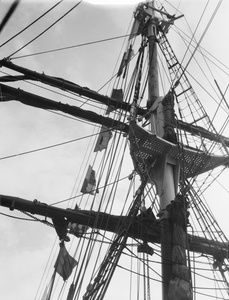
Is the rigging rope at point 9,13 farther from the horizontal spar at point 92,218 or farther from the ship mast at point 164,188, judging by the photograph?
the horizontal spar at point 92,218

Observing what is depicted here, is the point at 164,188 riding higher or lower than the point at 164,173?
lower

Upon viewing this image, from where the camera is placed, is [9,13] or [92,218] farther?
[92,218]

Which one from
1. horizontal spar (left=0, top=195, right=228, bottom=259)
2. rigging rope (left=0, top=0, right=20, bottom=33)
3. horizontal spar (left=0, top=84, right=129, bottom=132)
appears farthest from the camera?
horizontal spar (left=0, top=84, right=129, bottom=132)

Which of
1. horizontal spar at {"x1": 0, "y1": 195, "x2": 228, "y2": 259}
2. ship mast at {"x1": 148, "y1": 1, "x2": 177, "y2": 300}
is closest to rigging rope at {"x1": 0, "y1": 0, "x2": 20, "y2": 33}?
ship mast at {"x1": 148, "y1": 1, "x2": 177, "y2": 300}

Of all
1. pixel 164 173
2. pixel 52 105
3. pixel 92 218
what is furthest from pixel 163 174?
pixel 52 105

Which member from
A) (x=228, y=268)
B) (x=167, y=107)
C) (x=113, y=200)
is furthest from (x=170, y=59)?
(x=228, y=268)

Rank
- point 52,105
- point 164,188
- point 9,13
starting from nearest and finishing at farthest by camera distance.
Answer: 1. point 9,13
2. point 164,188
3. point 52,105

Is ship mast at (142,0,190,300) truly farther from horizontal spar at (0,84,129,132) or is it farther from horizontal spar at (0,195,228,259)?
horizontal spar at (0,84,129,132)

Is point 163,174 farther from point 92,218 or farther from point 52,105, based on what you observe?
point 52,105

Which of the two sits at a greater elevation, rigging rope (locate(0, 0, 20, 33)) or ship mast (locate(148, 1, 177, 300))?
ship mast (locate(148, 1, 177, 300))

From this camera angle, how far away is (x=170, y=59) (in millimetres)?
10562

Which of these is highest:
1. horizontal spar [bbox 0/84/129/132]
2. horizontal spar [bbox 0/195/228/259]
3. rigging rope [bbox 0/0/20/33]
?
horizontal spar [bbox 0/84/129/132]

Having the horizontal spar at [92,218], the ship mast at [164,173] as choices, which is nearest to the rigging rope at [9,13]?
the ship mast at [164,173]

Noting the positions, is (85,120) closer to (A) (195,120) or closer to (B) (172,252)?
(A) (195,120)
